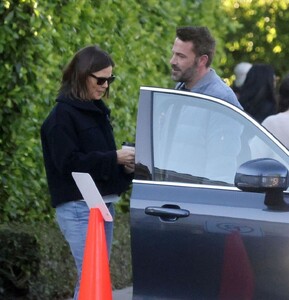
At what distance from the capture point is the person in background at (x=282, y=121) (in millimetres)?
7559

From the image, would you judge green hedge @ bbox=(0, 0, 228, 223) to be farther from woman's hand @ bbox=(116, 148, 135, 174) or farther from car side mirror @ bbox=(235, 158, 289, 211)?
car side mirror @ bbox=(235, 158, 289, 211)

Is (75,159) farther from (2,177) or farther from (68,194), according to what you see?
(2,177)

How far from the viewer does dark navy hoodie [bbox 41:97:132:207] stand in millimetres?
6363

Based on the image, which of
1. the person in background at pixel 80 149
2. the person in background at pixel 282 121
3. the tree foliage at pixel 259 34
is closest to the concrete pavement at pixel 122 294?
the person in background at pixel 282 121

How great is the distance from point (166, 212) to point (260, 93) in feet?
16.7

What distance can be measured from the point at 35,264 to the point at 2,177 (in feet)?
2.17

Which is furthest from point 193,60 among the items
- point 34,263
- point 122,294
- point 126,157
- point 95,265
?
point 122,294

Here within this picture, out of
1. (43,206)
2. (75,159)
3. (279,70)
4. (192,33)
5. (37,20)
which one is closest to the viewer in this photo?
(75,159)

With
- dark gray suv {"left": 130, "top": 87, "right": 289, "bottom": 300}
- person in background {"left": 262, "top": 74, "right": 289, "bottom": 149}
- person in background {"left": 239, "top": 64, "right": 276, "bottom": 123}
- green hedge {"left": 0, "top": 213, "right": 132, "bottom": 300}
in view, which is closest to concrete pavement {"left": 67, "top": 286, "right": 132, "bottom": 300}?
green hedge {"left": 0, "top": 213, "right": 132, "bottom": 300}

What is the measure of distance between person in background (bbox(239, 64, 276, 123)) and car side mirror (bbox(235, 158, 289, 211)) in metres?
5.04

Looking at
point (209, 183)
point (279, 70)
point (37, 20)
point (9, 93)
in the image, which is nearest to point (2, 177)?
point (9, 93)

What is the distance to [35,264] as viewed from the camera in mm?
8461

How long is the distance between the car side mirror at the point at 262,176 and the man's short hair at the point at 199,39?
1301 mm

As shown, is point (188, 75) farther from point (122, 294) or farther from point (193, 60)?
point (122, 294)
